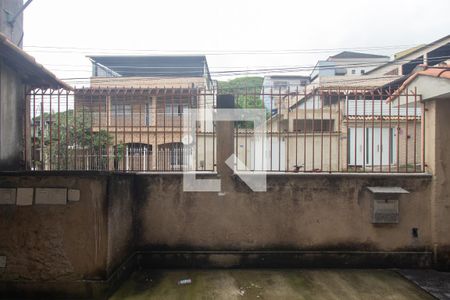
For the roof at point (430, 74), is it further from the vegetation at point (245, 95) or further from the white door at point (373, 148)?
the vegetation at point (245, 95)

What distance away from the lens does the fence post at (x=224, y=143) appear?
15.7 feet

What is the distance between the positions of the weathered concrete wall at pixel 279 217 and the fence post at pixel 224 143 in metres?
0.22

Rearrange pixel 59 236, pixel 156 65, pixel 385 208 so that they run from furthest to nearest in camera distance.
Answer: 1. pixel 156 65
2. pixel 385 208
3. pixel 59 236

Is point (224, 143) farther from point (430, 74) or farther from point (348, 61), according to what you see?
point (348, 61)

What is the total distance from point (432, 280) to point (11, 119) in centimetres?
631

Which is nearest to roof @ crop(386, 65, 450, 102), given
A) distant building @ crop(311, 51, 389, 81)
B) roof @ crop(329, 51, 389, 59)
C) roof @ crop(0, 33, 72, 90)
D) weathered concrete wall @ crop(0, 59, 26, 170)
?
roof @ crop(0, 33, 72, 90)

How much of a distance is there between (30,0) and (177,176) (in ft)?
12.9

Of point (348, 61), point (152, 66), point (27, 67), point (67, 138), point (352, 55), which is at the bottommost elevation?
point (67, 138)

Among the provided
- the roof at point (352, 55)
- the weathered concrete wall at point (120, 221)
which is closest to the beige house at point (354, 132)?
the weathered concrete wall at point (120, 221)

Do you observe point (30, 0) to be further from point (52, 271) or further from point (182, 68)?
point (182, 68)

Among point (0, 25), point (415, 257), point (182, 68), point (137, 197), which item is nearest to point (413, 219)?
point (415, 257)

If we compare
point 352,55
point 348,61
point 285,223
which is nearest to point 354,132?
point 285,223

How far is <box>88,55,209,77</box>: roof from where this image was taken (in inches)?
941

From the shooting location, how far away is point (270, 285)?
4.14 m
